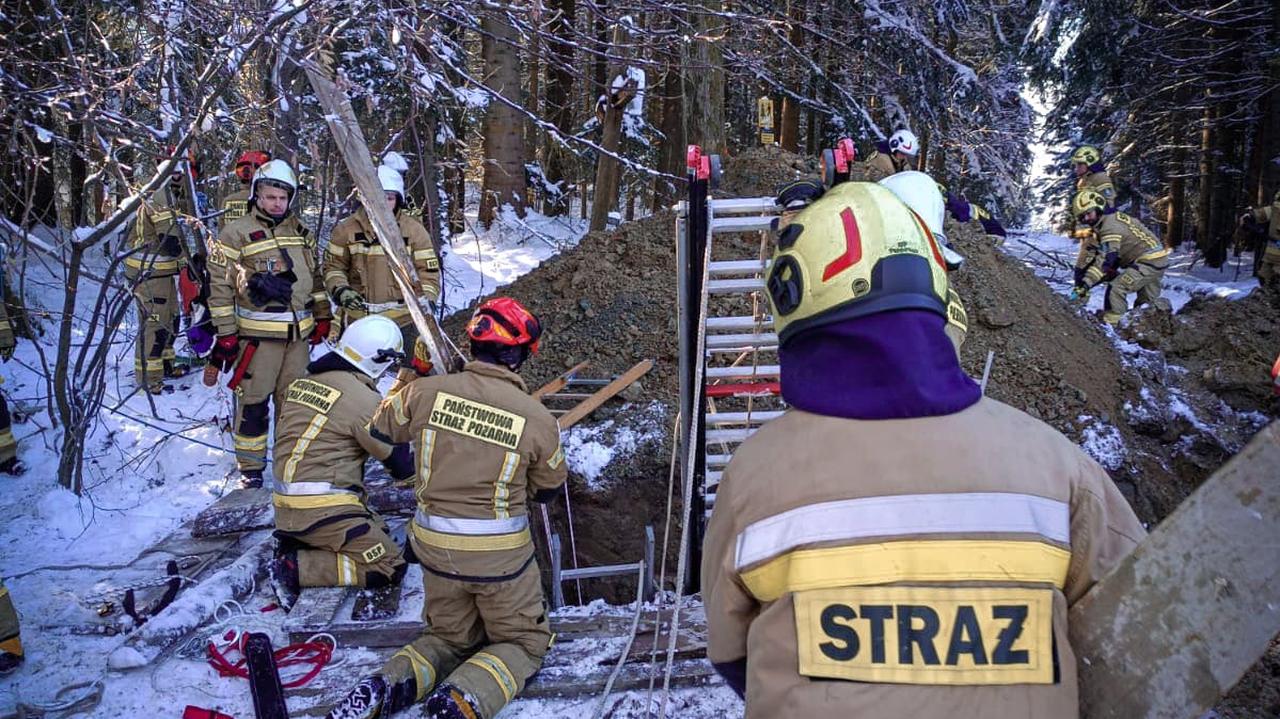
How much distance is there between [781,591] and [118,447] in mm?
6762

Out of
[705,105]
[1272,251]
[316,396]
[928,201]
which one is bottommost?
[316,396]

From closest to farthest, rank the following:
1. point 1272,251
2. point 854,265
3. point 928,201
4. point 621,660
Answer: point 854,265
point 621,660
point 928,201
point 1272,251

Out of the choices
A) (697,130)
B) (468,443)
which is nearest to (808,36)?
(697,130)

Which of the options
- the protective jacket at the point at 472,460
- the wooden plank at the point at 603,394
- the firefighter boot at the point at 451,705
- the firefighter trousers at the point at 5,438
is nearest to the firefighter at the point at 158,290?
the firefighter trousers at the point at 5,438

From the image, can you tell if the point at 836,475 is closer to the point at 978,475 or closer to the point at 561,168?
the point at 978,475

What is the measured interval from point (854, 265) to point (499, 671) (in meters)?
2.74

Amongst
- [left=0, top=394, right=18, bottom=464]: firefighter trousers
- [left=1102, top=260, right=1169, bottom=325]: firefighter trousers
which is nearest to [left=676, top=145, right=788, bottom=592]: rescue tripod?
[left=0, top=394, right=18, bottom=464]: firefighter trousers

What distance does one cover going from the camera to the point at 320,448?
433 cm

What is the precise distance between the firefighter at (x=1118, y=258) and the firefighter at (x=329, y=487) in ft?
28.5

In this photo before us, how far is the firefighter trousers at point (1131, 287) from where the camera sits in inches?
363

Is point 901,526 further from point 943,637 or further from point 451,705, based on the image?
point 451,705

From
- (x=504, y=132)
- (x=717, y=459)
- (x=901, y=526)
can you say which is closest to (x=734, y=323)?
(x=717, y=459)

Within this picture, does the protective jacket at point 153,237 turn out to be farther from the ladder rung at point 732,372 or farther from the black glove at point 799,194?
the black glove at point 799,194

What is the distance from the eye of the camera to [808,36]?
1145 cm
